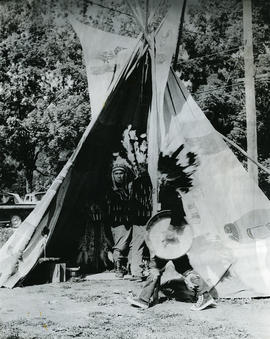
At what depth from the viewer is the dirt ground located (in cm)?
432

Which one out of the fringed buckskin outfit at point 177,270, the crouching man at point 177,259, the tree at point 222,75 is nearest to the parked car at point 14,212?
the tree at point 222,75

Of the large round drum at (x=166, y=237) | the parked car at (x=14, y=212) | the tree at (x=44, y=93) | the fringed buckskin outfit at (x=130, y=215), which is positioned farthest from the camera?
the parked car at (x=14, y=212)

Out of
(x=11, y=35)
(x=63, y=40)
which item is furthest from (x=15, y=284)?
(x=63, y=40)

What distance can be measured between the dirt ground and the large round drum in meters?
0.69

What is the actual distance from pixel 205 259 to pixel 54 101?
10.1 m

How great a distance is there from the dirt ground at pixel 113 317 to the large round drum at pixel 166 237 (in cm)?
69

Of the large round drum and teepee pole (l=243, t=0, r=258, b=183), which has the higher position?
teepee pole (l=243, t=0, r=258, b=183)

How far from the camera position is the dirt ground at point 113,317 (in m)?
4.32

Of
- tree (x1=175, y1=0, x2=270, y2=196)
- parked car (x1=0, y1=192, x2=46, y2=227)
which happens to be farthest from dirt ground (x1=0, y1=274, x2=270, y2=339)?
parked car (x1=0, y1=192, x2=46, y2=227)

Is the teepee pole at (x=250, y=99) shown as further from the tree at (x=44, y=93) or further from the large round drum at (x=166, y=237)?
the tree at (x=44, y=93)

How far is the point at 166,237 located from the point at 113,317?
1.28 meters

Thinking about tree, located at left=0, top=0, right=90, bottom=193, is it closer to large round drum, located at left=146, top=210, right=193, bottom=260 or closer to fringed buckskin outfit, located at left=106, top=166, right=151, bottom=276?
fringed buckskin outfit, located at left=106, top=166, right=151, bottom=276

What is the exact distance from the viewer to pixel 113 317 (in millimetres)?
4895

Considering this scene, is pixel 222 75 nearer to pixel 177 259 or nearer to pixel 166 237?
pixel 177 259
